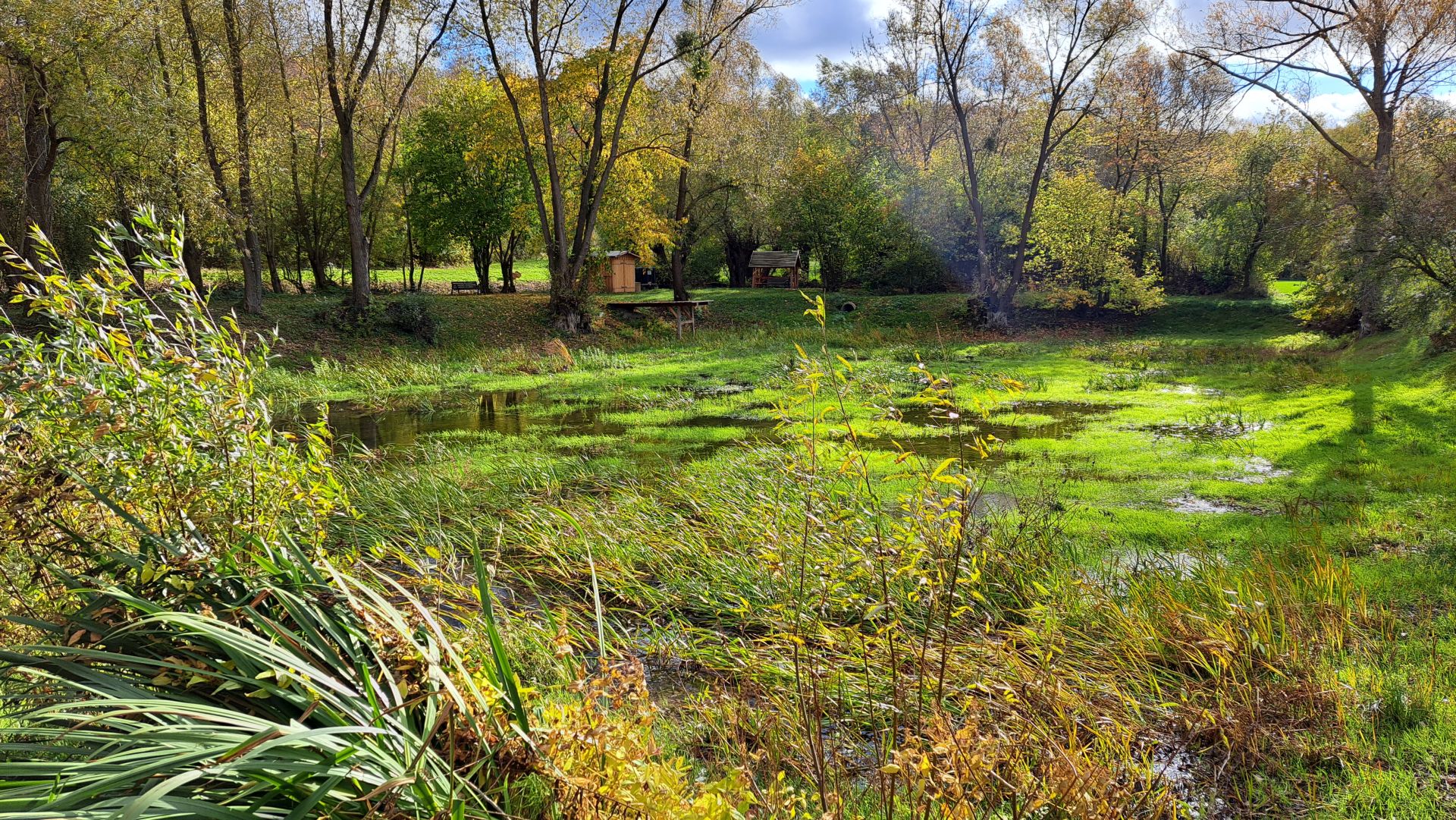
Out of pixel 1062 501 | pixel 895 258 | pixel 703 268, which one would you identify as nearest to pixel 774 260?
pixel 703 268

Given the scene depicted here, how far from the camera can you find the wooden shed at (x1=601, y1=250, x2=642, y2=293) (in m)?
35.5

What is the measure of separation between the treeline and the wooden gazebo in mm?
917

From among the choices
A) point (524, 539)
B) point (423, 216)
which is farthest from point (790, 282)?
point (524, 539)

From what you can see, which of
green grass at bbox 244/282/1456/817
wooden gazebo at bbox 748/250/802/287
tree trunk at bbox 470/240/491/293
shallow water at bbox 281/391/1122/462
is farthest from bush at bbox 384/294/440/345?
wooden gazebo at bbox 748/250/802/287

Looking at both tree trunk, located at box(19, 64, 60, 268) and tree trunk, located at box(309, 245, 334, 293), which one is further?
tree trunk, located at box(309, 245, 334, 293)

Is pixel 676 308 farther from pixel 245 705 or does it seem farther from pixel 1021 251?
pixel 245 705

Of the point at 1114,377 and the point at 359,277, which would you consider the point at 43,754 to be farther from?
the point at 359,277

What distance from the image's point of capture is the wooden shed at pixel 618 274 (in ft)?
117

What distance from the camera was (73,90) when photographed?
1571 centimetres

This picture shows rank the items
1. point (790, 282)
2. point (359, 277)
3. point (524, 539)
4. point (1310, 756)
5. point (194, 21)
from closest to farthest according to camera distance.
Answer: point (1310, 756) → point (524, 539) → point (194, 21) → point (359, 277) → point (790, 282)

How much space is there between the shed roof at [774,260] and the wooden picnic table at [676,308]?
41.4 feet

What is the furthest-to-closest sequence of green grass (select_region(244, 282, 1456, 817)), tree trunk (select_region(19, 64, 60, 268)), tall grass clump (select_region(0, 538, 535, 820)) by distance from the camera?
tree trunk (select_region(19, 64, 60, 268)) < green grass (select_region(244, 282, 1456, 817)) < tall grass clump (select_region(0, 538, 535, 820))

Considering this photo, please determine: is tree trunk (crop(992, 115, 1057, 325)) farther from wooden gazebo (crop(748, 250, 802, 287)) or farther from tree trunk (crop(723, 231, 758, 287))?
tree trunk (crop(723, 231, 758, 287))

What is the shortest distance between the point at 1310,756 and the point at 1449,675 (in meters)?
1.12
